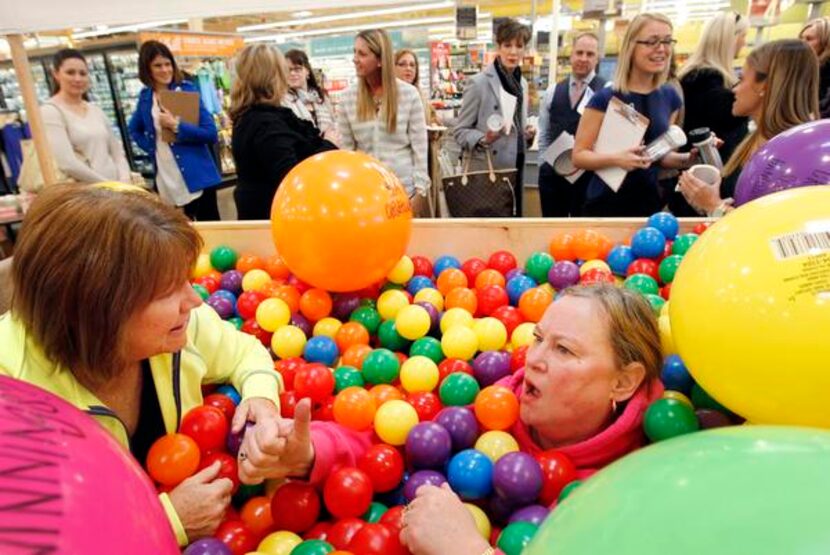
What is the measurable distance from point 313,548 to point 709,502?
0.70 metres

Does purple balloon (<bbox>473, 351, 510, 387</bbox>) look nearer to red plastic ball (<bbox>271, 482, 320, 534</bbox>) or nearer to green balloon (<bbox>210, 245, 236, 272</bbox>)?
red plastic ball (<bbox>271, 482, 320, 534</bbox>)

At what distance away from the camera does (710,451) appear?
58 cm

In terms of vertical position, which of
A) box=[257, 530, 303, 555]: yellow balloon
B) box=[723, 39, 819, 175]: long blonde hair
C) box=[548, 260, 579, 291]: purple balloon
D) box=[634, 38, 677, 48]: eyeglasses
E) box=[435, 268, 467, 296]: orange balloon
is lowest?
box=[257, 530, 303, 555]: yellow balloon

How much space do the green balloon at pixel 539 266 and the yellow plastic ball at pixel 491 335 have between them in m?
0.35

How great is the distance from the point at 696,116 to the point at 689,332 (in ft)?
7.26

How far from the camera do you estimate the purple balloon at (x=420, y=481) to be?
116cm

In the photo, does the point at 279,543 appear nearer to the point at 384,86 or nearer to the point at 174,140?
the point at 384,86

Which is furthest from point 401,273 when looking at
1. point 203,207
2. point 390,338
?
point 203,207

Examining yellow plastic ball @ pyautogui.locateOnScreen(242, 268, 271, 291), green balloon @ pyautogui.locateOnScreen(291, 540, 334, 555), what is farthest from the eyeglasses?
green balloon @ pyautogui.locateOnScreen(291, 540, 334, 555)

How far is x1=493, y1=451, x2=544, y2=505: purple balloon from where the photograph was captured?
3.45ft

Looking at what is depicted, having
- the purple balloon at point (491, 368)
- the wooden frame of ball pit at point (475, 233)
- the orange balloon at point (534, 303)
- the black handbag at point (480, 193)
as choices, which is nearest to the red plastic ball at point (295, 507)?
the purple balloon at point (491, 368)

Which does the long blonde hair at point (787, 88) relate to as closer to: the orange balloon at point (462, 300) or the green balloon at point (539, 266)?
the green balloon at point (539, 266)

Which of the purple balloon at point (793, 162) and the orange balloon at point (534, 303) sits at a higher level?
the purple balloon at point (793, 162)

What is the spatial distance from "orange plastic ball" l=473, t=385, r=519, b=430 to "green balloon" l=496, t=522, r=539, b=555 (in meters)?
0.29
